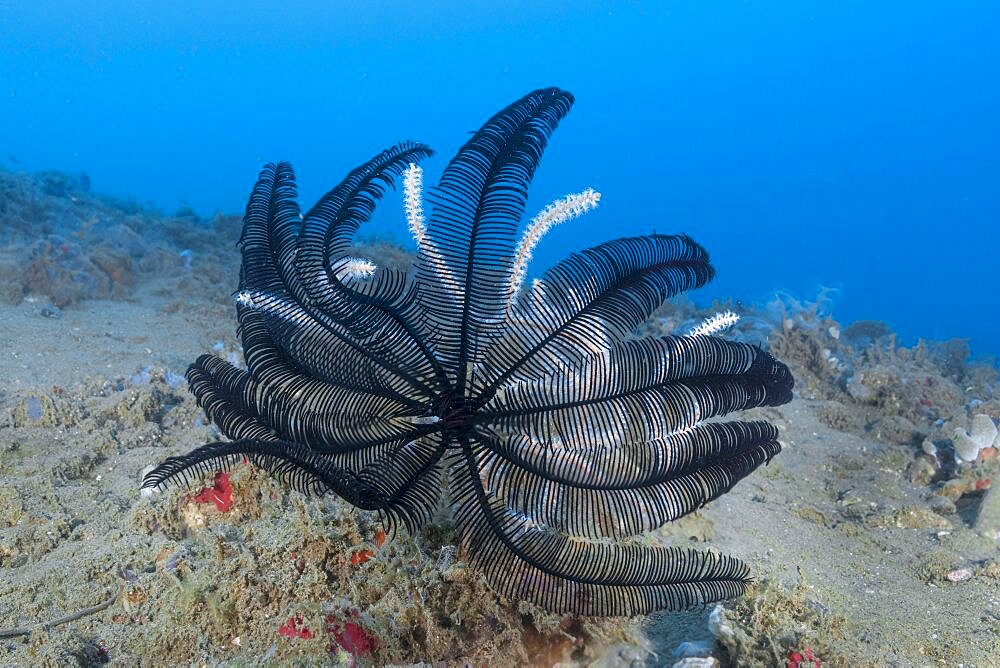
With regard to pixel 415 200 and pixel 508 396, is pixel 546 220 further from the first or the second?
pixel 508 396

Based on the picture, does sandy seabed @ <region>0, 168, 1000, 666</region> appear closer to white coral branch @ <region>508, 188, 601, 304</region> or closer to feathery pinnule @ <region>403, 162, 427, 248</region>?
white coral branch @ <region>508, 188, 601, 304</region>

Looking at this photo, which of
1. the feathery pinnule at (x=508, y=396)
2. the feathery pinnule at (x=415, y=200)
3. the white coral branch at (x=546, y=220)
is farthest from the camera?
the feathery pinnule at (x=415, y=200)

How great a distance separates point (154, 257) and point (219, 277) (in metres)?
1.18

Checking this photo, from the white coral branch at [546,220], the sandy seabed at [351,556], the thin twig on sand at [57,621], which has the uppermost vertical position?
the white coral branch at [546,220]

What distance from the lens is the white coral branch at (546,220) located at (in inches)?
158

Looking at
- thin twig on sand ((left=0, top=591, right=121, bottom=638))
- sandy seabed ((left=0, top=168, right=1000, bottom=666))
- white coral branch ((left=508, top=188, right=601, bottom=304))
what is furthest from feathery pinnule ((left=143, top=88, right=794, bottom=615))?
thin twig on sand ((left=0, top=591, right=121, bottom=638))

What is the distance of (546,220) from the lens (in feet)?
14.0

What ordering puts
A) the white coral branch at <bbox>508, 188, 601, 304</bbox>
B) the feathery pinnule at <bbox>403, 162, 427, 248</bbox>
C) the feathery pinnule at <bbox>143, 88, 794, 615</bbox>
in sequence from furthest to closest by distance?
the feathery pinnule at <bbox>403, 162, 427, 248</bbox> < the white coral branch at <bbox>508, 188, 601, 304</bbox> < the feathery pinnule at <bbox>143, 88, 794, 615</bbox>

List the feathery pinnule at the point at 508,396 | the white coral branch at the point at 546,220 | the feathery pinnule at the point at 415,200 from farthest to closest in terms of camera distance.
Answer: the feathery pinnule at the point at 415,200 < the white coral branch at the point at 546,220 < the feathery pinnule at the point at 508,396

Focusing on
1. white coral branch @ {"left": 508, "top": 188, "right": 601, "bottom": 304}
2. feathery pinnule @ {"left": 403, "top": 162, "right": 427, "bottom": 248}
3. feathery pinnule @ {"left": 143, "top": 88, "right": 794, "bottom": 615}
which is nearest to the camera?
feathery pinnule @ {"left": 143, "top": 88, "right": 794, "bottom": 615}

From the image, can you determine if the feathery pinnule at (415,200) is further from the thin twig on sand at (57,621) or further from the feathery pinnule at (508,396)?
the thin twig on sand at (57,621)

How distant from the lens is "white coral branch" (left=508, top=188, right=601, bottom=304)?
4.02 metres

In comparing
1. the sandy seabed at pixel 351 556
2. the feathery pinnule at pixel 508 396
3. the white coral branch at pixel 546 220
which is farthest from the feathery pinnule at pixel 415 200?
the sandy seabed at pixel 351 556

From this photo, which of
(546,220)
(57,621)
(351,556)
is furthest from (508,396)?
(57,621)
